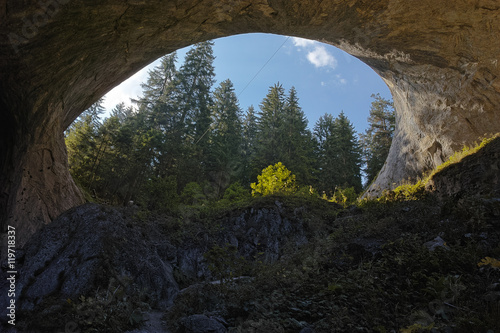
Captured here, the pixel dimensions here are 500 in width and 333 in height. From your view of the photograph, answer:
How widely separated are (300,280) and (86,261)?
4569 millimetres

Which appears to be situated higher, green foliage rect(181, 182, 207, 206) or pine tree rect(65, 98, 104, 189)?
pine tree rect(65, 98, 104, 189)

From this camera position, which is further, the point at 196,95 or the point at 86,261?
the point at 196,95

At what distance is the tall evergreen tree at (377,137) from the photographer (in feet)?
90.4

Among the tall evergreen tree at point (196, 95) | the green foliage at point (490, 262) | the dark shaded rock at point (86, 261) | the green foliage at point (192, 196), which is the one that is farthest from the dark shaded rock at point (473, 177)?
the tall evergreen tree at point (196, 95)

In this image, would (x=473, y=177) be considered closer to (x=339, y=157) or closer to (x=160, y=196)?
(x=160, y=196)

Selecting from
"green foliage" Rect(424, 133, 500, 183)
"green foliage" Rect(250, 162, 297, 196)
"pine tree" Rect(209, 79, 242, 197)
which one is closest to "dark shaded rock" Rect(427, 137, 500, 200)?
"green foliage" Rect(424, 133, 500, 183)

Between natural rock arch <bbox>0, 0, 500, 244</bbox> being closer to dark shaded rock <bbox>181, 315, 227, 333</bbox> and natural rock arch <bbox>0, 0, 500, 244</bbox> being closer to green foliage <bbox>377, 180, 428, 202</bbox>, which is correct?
green foliage <bbox>377, 180, 428, 202</bbox>

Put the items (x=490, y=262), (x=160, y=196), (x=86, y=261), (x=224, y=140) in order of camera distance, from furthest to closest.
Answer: (x=224, y=140) < (x=160, y=196) < (x=86, y=261) < (x=490, y=262)

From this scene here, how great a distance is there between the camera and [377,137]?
31.3 meters

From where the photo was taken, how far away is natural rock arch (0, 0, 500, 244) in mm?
5531

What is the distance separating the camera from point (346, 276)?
16.3 ft

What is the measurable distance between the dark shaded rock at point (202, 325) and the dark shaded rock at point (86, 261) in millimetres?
1972

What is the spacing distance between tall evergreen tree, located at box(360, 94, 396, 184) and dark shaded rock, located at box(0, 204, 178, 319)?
2611 cm

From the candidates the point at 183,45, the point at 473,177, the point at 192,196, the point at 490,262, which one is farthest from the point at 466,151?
the point at 192,196
